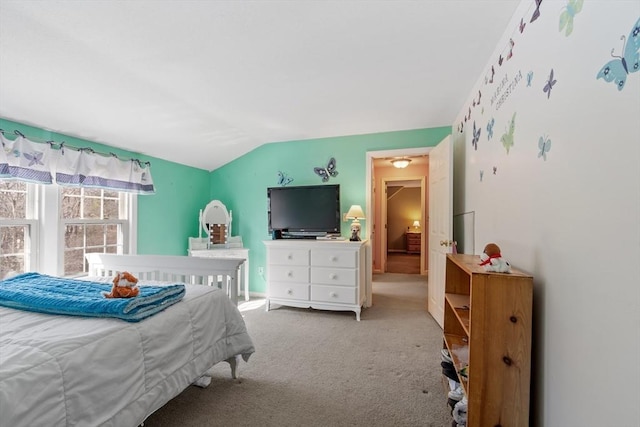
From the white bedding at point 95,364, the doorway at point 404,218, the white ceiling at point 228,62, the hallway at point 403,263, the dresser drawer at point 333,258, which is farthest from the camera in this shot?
the doorway at point 404,218

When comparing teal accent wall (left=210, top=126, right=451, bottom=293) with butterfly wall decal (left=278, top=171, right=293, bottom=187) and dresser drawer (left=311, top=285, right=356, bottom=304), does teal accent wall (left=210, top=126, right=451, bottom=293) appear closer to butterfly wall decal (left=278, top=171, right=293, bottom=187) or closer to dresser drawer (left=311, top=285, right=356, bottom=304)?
butterfly wall decal (left=278, top=171, right=293, bottom=187)

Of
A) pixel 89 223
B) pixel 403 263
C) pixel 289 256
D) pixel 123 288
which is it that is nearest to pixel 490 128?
pixel 289 256

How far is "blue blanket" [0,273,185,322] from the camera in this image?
1.31 meters

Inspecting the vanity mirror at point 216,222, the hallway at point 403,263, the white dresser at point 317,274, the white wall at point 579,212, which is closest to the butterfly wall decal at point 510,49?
the white wall at point 579,212

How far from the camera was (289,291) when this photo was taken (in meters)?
3.53

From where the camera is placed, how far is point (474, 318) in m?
1.31

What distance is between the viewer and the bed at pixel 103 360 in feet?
3.05

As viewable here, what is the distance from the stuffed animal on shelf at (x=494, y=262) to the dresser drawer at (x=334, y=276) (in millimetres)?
1922

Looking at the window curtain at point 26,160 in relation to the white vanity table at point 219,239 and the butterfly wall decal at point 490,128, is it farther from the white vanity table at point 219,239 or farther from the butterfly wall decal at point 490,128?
the butterfly wall decal at point 490,128

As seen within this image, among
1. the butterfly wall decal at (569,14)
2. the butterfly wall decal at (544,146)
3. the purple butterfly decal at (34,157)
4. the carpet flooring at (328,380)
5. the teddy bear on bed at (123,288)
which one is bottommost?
the carpet flooring at (328,380)

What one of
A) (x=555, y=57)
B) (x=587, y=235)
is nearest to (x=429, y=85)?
(x=555, y=57)

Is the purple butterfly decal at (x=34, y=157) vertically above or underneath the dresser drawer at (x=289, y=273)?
above

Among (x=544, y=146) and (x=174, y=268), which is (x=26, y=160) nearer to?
(x=174, y=268)

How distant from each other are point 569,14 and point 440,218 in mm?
2268
